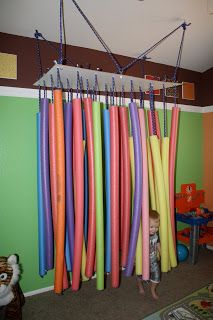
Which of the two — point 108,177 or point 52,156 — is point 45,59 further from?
point 108,177

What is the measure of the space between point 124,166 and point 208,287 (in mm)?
1650

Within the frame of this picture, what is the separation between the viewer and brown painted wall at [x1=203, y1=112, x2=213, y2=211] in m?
3.75

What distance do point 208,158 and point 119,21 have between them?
8.03ft

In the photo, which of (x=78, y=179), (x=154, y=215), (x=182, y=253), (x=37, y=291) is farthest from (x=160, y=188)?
(x=37, y=291)

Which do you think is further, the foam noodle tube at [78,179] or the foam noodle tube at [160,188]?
the foam noodle tube at [160,188]

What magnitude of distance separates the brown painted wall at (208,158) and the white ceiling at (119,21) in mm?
1220

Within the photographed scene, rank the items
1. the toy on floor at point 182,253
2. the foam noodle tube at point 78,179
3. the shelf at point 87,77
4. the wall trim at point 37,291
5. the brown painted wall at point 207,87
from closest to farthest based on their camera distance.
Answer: the shelf at point 87,77
the foam noodle tube at point 78,179
the wall trim at point 37,291
the toy on floor at point 182,253
the brown painted wall at point 207,87

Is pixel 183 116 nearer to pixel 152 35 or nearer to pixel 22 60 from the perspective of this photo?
pixel 152 35

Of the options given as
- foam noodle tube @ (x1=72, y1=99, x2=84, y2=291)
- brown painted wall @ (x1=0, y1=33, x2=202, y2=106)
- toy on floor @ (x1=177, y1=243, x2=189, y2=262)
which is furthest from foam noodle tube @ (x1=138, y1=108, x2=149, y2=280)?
toy on floor @ (x1=177, y1=243, x2=189, y2=262)

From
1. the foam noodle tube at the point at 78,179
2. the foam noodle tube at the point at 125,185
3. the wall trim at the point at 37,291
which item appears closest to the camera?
the foam noodle tube at the point at 78,179

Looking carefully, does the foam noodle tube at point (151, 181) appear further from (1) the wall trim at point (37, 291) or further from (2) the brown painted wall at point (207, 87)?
(2) the brown painted wall at point (207, 87)

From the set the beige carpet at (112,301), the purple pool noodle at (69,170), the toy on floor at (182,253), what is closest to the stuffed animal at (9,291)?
the beige carpet at (112,301)

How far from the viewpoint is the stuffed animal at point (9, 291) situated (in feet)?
6.59

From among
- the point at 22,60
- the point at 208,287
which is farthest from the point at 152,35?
→ the point at 208,287
